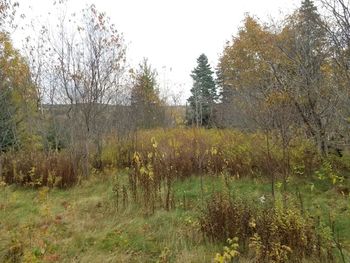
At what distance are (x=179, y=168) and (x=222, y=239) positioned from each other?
137 inches

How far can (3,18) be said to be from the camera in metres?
7.64

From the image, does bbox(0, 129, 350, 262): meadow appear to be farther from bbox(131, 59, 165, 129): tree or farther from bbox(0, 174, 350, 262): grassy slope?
bbox(131, 59, 165, 129): tree

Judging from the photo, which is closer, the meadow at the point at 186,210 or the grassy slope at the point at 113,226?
the meadow at the point at 186,210

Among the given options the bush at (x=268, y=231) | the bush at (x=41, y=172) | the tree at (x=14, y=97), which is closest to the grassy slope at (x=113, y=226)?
Answer: the bush at (x=268, y=231)

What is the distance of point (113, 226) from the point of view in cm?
458

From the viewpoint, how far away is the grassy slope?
3645 millimetres

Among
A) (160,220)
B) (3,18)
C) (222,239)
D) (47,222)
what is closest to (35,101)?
(3,18)

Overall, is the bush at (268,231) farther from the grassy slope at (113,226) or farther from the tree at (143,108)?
the tree at (143,108)

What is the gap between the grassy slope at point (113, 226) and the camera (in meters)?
3.64

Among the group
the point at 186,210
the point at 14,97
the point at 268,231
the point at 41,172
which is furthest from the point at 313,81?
the point at 14,97

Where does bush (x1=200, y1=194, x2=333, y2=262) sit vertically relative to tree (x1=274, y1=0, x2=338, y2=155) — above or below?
below

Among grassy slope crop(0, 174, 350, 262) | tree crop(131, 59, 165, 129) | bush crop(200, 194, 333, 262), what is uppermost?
tree crop(131, 59, 165, 129)

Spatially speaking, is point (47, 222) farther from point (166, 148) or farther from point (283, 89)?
point (283, 89)

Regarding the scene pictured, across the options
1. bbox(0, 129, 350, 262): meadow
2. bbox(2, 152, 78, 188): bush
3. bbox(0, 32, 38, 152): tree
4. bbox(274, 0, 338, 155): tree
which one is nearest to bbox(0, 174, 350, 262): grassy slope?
bbox(0, 129, 350, 262): meadow
